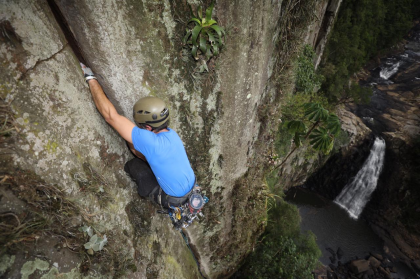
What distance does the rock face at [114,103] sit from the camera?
84.3 inches

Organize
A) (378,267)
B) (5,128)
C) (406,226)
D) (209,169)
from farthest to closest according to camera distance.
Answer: (406,226)
(378,267)
(209,169)
(5,128)

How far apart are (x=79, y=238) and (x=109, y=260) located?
0.56m

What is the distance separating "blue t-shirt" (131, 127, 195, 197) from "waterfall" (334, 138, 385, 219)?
54.7ft

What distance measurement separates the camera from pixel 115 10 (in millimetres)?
2574

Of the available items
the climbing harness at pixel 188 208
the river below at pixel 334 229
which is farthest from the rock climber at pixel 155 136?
the river below at pixel 334 229

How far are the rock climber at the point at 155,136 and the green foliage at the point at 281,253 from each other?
5114 millimetres

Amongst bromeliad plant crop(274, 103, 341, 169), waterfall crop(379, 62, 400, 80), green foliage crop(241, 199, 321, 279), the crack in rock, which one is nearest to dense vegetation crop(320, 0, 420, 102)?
waterfall crop(379, 62, 400, 80)

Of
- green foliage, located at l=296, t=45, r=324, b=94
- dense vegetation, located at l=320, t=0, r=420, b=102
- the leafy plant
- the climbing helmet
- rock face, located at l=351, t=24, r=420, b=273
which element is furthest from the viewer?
dense vegetation, located at l=320, t=0, r=420, b=102

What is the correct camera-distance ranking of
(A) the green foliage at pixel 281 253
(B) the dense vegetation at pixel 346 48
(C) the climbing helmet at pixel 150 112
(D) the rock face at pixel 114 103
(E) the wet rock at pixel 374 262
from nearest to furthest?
(D) the rock face at pixel 114 103
(C) the climbing helmet at pixel 150 112
(A) the green foliage at pixel 281 253
(E) the wet rock at pixel 374 262
(B) the dense vegetation at pixel 346 48

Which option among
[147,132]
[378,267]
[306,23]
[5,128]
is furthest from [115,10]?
[378,267]

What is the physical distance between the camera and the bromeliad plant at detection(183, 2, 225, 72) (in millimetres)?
2945

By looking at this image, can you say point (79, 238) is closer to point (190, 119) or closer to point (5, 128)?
point (5, 128)

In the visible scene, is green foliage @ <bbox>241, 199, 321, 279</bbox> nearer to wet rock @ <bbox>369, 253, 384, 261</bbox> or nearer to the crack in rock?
the crack in rock

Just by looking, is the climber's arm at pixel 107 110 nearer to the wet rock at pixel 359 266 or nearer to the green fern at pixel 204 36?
the green fern at pixel 204 36
